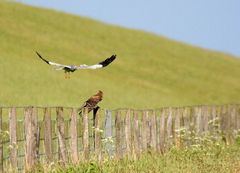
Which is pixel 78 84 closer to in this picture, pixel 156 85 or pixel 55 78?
pixel 55 78

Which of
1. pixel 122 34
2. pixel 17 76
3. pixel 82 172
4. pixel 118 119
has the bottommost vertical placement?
pixel 82 172

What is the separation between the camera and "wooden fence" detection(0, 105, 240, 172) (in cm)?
1412

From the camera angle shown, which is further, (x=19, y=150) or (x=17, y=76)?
(x=17, y=76)

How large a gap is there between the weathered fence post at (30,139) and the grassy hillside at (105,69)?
1626 centimetres

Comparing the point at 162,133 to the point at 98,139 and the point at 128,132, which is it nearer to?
the point at 128,132

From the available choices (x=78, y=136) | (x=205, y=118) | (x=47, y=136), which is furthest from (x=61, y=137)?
(x=205, y=118)

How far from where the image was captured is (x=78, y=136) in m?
15.6

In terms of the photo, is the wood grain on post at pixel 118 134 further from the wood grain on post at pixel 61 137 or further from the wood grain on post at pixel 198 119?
the wood grain on post at pixel 198 119

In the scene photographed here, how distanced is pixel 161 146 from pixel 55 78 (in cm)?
2169

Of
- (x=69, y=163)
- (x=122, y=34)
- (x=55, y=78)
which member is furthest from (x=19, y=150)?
(x=122, y=34)

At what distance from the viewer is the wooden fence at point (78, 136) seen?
46.3 feet

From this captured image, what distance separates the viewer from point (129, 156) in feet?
53.9

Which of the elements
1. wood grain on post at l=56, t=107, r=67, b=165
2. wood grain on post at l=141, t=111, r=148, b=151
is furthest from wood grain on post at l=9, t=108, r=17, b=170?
wood grain on post at l=141, t=111, r=148, b=151

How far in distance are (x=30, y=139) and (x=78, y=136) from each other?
1.60m
